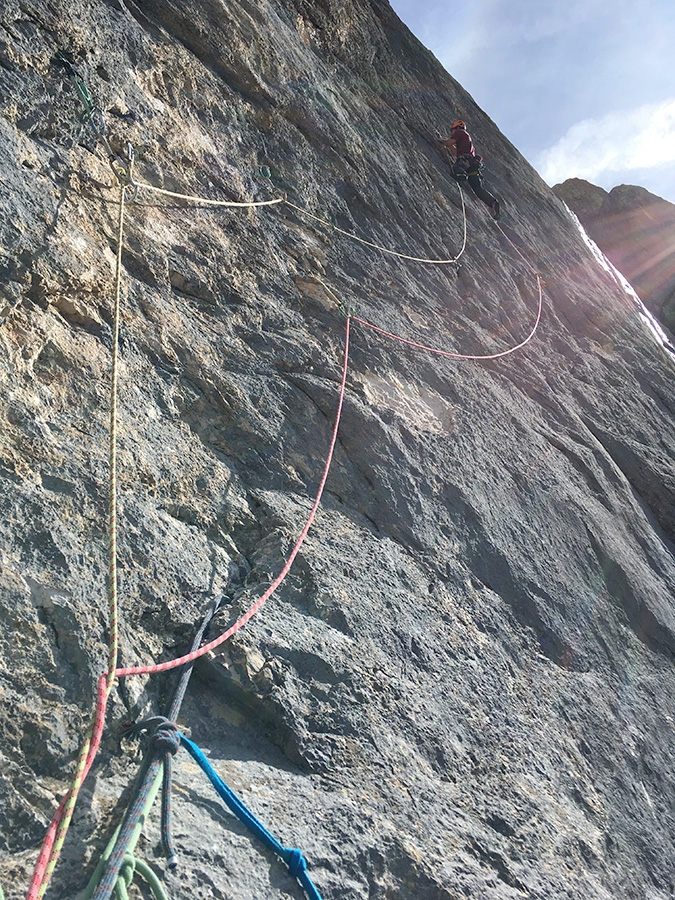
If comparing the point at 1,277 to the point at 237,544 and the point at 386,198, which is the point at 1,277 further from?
the point at 386,198

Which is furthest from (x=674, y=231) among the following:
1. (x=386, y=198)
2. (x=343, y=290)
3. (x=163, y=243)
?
(x=163, y=243)

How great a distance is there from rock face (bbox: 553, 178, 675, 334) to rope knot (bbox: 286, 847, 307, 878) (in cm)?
1690

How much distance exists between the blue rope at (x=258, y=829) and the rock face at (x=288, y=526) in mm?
27

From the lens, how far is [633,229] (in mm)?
17984

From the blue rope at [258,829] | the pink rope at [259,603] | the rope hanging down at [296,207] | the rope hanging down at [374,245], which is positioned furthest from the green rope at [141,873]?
the rope hanging down at [374,245]

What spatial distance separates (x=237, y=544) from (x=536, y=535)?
176 centimetres

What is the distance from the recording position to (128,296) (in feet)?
8.89

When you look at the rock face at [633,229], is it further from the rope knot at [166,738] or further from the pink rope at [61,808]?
the pink rope at [61,808]

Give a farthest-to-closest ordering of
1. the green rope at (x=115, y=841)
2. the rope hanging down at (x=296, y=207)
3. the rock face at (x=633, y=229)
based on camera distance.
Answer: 1. the rock face at (x=633, y=229)
2. the rope hanging down at (x=296, y=207)
3. the green rope at (x=115, y=841)

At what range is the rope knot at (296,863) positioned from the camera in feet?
5.24

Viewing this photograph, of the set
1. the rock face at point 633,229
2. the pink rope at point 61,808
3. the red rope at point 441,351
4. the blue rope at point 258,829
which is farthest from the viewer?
the rock face at point 633,229

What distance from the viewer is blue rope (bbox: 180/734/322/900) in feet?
5.24

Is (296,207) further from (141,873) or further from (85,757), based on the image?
(141,873)

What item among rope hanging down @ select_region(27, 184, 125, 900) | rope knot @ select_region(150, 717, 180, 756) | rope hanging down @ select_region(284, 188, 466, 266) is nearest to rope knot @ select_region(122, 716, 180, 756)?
rope knot @ select_region(150, 717, 180, 756)
